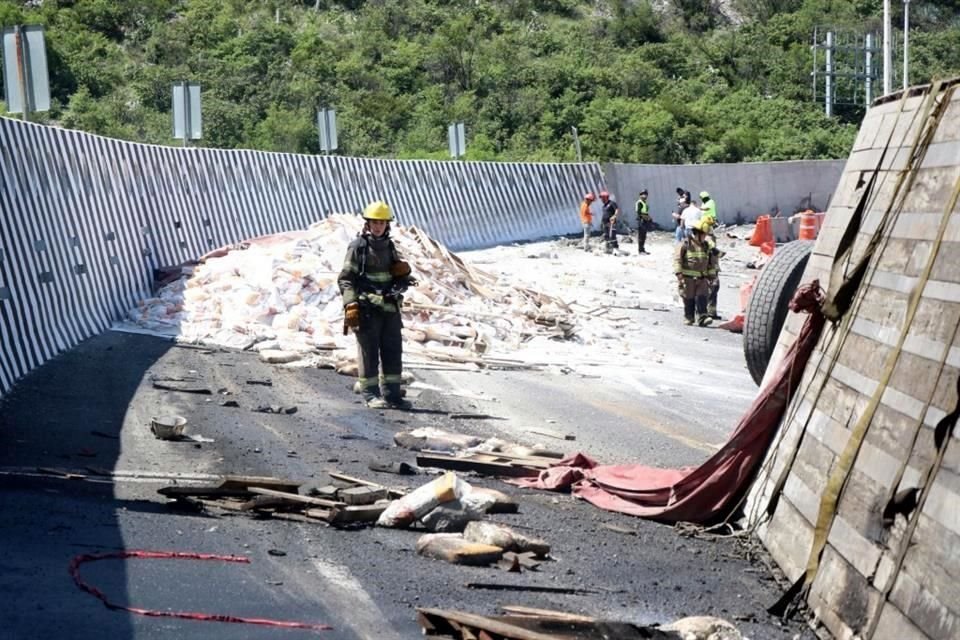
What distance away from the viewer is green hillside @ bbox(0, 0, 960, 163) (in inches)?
2195

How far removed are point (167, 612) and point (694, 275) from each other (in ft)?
56.2

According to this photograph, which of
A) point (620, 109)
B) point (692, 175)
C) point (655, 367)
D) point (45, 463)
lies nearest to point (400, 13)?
point (620, 109)

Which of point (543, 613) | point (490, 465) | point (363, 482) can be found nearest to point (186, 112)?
point (490, 465)

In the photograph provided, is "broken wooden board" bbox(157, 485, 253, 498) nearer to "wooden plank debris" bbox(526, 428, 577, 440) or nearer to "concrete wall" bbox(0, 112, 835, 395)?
"wooden plank debris" bbox(526, 428, 577, 440)

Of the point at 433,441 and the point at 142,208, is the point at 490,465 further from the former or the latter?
the point at 142,208

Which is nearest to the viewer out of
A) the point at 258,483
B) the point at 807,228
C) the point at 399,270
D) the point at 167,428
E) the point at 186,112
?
the point at 258,483

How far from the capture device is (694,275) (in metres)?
23.0

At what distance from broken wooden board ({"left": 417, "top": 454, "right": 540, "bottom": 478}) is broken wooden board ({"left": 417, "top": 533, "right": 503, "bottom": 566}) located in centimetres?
251

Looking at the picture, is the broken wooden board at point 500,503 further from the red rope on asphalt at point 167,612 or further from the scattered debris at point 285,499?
the red rope on asphalt at point 167,612

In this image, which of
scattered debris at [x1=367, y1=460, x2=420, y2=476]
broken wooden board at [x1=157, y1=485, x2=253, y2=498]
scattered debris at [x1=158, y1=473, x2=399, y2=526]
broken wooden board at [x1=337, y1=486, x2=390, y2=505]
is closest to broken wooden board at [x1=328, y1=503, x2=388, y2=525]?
scattered debris at [x1=158, y1=473, x2=399, y2=526]

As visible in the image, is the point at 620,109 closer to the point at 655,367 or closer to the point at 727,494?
the point at 655,367

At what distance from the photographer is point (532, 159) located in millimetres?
56094

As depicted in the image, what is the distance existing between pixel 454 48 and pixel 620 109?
8.36 metres

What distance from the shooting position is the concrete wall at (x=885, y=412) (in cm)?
583
